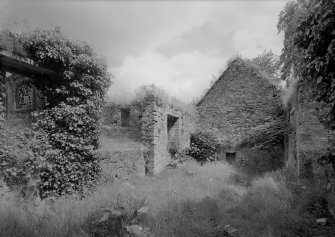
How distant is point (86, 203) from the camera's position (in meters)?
6.68

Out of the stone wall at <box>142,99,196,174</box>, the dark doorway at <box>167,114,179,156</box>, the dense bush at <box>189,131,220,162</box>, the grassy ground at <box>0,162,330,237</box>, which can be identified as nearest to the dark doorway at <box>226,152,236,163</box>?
the dense bush at <box>189,131,220,162</box>

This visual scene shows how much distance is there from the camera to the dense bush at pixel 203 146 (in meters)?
14.9

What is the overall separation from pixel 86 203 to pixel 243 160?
1022cm

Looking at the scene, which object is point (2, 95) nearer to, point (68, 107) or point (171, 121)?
point (68, 107)

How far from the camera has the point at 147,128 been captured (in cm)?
1170

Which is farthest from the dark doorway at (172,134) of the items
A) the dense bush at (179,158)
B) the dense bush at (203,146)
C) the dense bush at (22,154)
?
the dense bush at (22,154)

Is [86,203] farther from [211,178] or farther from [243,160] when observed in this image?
[243,160]

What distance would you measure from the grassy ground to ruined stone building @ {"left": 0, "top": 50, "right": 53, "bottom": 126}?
2771 millimetres

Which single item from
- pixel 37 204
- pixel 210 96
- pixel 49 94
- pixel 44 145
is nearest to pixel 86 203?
pixel 37 204

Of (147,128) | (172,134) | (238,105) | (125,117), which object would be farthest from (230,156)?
(125,117)

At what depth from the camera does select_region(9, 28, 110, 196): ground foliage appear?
23.4 feet

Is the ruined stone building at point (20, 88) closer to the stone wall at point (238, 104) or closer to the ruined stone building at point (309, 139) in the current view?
the ruined stone building at point (309, 139)

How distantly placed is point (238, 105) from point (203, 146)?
3247mm

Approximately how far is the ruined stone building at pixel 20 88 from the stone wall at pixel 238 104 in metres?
10.5
